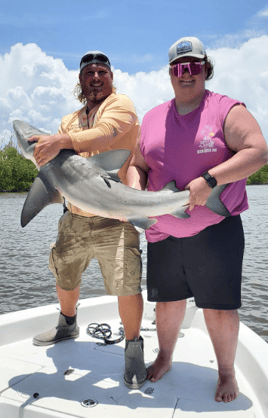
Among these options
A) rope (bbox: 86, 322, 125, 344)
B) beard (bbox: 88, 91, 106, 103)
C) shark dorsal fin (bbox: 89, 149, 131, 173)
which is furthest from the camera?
rope (bbox: 86, 322, 125, 344)

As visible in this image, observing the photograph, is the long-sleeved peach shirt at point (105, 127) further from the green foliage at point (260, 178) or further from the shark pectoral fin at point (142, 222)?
the green foliage at point (260, 178)

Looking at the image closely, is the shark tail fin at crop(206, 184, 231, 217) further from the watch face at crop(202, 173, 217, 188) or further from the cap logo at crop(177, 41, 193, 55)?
the cap logo at crop(177, 41, 193, 55)

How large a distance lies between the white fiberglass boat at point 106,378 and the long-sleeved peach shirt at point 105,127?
4.57 ft

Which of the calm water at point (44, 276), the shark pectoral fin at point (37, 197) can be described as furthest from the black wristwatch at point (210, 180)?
the calm water at point (44, 276)

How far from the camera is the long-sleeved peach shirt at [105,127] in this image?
8.88ft

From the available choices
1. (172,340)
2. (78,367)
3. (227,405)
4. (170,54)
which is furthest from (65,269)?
(170,54)

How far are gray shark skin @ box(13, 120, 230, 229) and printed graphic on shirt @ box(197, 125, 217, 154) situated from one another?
0.27 meters

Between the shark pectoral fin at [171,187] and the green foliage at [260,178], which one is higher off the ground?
the shark pectoral fin at [171,187]

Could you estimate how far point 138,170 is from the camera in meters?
2.93

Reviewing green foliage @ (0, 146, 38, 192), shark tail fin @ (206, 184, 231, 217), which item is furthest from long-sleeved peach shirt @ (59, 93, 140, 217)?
green foliage @ (0, 146, 38, 192)

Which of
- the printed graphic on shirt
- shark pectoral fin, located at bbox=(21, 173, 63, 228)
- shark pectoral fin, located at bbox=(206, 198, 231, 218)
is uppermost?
the printed graphic on shirt

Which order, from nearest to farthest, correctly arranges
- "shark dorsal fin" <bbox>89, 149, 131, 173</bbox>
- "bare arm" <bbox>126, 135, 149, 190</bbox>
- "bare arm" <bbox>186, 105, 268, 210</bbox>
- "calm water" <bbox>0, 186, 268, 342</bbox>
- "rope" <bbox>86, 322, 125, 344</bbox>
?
"bare arm" <bbox>186, 105, 268, 210</bbox>, "shark dorsal fin" <bbox>89, 149, 131, 173</bbox>, "bare arm" <bbox>126, 135, 149, 190</bbox>, "rope" <bbox>86, 322, 125, 344</bbox>, "calm water" <bbox>0, 186, 268, 342</bbox>

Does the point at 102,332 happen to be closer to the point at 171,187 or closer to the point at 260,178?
the point at 171,187

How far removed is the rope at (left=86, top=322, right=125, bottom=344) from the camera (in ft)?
12.8
